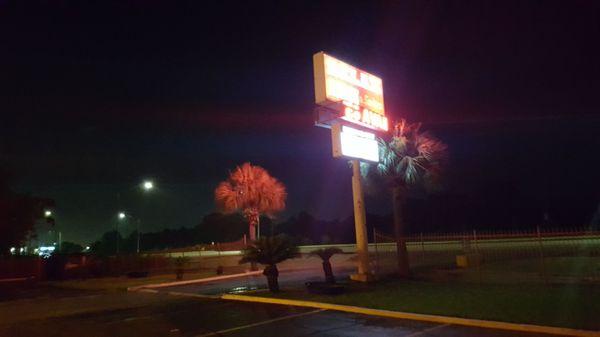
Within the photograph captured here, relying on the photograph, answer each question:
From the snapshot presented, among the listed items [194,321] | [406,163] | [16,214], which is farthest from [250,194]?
[194,321]

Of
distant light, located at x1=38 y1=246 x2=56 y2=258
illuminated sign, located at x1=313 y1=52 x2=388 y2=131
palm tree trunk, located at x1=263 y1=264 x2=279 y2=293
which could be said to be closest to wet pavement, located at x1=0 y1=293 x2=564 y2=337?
palm tree trunk, located at x1=263 y1=264 x2=279 y2=293

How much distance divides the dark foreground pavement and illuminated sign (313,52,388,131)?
811 centimetres

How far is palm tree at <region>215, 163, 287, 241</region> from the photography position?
4903cm

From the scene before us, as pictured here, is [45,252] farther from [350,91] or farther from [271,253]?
[350,91]

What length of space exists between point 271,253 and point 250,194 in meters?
31.2

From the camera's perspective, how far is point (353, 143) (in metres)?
19.9

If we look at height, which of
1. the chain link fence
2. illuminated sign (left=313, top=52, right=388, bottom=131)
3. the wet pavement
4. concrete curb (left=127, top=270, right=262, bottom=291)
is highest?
illuminated sign (left=313, top=52, right=388, bottom=131)

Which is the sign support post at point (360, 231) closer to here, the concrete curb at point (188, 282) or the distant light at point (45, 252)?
the concrete curb at point (188, 282)

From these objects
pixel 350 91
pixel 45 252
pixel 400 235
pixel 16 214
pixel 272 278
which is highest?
pixel 350 91

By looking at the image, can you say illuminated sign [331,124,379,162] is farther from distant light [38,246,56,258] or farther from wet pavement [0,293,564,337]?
distant light [38,246,56,258]

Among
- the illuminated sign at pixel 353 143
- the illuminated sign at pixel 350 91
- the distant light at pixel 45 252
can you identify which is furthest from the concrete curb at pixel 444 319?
the distant light at pixel 45 252

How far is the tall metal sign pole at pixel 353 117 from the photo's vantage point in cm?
A: 1922

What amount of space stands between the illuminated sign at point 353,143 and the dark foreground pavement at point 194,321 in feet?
22.1

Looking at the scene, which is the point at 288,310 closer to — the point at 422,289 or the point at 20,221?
the point at 422,289
